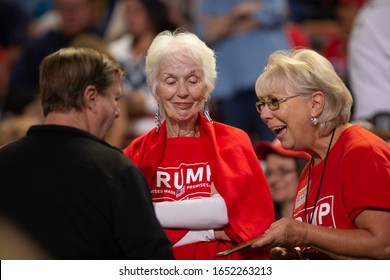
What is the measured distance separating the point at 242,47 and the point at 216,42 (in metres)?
0.23

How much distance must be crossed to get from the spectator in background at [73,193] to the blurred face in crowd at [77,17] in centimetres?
403

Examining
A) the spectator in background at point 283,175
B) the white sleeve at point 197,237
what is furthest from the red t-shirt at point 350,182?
the spectator in background at point 283,175

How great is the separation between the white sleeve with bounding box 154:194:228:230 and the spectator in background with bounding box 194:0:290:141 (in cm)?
262

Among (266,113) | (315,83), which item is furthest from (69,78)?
(315,83)

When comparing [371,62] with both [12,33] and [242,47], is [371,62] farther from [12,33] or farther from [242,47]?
[12,33]

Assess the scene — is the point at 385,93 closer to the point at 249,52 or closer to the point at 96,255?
the point at 249,52

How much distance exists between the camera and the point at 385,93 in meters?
5.47

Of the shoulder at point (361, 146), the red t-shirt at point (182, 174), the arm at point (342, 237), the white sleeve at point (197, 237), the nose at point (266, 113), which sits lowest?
the white sleeve at point (197, 237)

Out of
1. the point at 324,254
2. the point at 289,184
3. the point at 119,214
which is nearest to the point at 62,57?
the point at 119,214

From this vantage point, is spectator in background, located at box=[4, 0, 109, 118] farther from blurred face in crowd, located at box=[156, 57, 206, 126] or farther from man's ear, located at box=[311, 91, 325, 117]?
man's ear, located at box=[311, 91, 325, 117]

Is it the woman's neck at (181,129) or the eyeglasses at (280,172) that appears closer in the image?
the woman's neck at (181,129)

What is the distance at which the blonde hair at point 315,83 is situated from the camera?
3.20 m

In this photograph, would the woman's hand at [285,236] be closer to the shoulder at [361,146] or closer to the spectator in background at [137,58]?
the shoulder at [361,146]

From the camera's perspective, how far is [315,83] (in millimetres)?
3195
